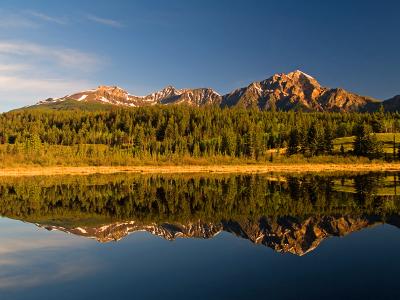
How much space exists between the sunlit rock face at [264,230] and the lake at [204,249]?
10 cm

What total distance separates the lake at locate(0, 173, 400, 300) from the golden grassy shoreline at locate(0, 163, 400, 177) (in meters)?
77.3

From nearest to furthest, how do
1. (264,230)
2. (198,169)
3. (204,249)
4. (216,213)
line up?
(204,249) < (264,230) < (216,213) < (198,169)

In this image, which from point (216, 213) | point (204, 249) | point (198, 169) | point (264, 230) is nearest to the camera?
point (204, 249)

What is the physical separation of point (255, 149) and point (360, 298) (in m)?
152

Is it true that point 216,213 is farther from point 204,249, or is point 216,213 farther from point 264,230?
point 204,249

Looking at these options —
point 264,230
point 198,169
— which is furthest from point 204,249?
point 198,169

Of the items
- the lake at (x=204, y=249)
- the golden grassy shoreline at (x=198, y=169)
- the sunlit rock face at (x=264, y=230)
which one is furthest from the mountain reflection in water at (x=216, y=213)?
the golden grassy shoreline at (x=198, y=169)

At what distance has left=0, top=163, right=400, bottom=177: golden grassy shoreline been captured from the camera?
130 metres

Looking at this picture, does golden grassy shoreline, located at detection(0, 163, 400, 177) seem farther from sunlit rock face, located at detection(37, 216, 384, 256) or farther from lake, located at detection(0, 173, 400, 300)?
sunlit rock face, located at detection(37, 216, 384, 256)

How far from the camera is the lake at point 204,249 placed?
67.9 ft

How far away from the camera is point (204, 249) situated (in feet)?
97.7

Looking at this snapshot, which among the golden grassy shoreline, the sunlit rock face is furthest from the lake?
the golden grassy shoreline

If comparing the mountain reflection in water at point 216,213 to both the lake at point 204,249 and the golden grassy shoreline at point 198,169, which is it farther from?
the golden grassy shoreline at point 198,169

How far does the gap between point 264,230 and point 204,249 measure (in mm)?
7939
